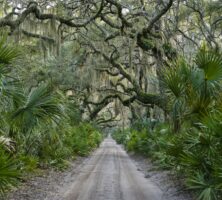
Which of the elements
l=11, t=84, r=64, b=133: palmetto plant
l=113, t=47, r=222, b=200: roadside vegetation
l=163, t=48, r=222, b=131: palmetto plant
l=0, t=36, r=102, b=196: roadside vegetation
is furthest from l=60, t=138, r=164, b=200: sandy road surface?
l=163, t=48, r=222, b=131: palmetto plant

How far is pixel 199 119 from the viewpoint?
7.67m

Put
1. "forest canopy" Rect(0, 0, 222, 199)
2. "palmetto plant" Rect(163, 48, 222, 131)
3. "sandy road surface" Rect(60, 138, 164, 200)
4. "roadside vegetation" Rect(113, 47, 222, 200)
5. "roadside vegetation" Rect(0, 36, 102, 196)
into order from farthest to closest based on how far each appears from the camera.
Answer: "sandy road surface" Rect(60, 138, 164, 200) < "palmetto plant" Rect(163, 48, 222, 131) < "forest canopy" Rect(0, 0, 222, 199) < "roadside vegetation" Rect(113, 47, 222, 200) < "roadside vegetation" Rect(0, 36, 102, 196)

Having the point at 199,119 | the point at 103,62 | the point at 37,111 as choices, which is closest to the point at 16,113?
the point at 37,111

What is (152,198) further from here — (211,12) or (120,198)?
(211,12)

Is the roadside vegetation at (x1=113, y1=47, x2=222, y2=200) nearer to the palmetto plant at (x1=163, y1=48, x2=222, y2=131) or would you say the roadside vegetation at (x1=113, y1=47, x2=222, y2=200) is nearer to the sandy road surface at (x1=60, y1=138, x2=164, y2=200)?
the palmetto plant at (x1=163, y1=48, x2=222, y2=131)

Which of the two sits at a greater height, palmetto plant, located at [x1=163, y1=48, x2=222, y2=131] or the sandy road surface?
palmetto plant, located at [x1=163, y1=48, x2=222, y2=131]

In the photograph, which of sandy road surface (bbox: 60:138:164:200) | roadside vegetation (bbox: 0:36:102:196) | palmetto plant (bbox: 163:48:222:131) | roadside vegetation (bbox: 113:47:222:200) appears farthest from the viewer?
sandy road surface (bbox: 60:138:164:200)

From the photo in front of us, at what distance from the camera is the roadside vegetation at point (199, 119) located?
6258 mm

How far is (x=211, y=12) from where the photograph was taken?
17.5 meters

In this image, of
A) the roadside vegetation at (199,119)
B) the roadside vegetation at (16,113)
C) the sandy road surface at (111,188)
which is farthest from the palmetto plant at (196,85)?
the roadside vegetation at (16,113)

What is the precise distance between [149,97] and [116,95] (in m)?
8.09

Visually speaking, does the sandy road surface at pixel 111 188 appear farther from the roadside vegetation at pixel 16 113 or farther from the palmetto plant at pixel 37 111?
the palmetto plant at pixel 37 111

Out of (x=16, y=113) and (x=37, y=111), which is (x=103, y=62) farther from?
(x=16, y=113)

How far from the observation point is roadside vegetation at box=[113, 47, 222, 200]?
20.5 ft
